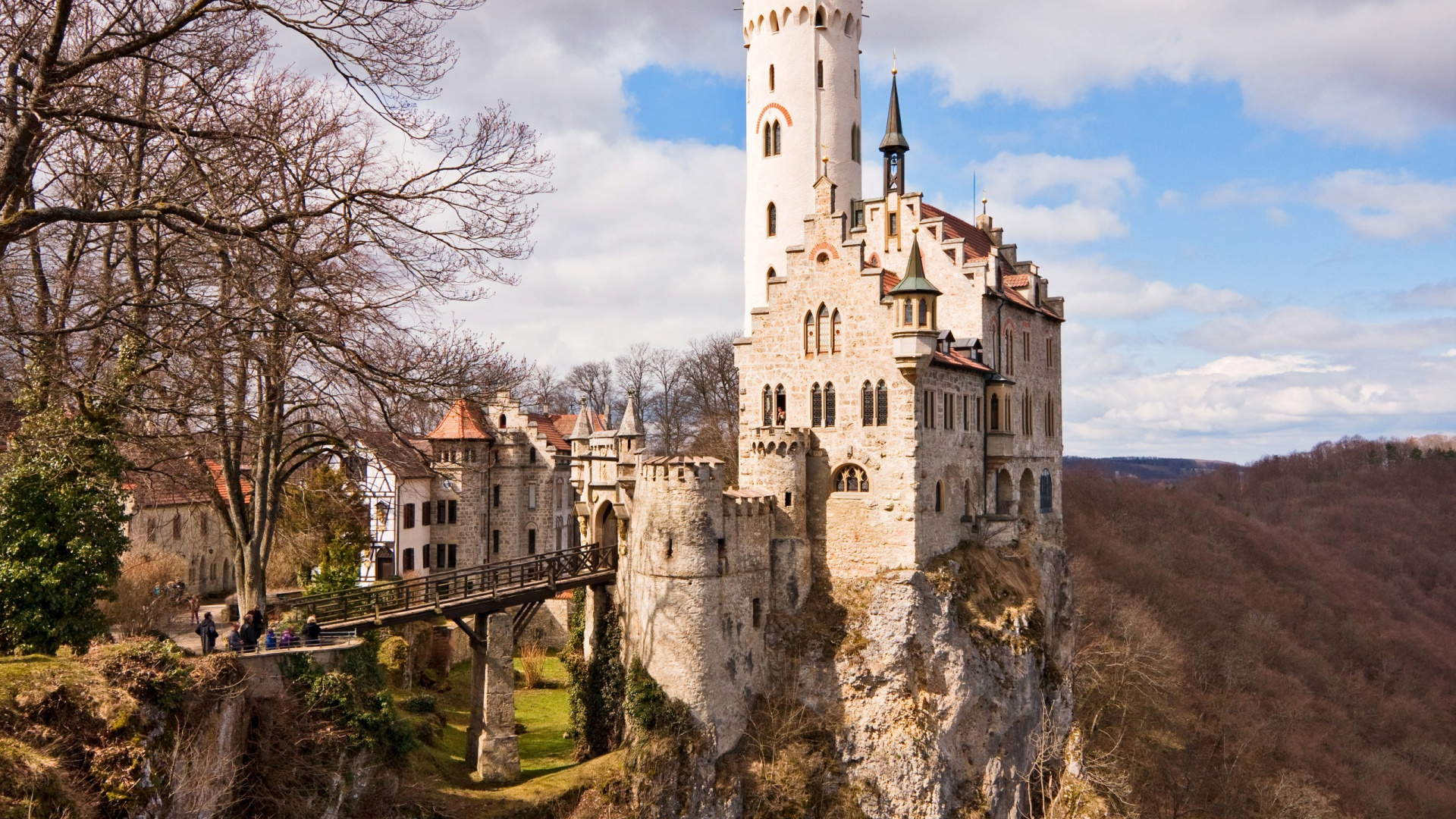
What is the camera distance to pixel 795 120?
1745 inches

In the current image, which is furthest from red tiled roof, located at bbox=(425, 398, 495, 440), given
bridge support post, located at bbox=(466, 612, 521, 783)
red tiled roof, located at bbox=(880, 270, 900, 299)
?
red tiled roof, located at bbox=(880, 270, 900, 299)

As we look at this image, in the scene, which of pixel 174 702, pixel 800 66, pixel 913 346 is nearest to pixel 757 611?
pixel 913 346

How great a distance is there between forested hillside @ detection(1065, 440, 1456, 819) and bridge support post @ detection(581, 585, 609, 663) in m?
19.3

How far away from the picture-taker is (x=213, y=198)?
13.6m

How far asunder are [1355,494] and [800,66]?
380 ft

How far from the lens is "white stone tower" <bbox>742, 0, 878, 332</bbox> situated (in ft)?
145

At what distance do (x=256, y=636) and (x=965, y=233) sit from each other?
104 feet

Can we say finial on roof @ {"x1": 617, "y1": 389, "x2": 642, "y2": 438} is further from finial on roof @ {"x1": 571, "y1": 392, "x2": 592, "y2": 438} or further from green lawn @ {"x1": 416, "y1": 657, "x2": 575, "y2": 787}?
green lawn @ {"x1": 416, "y1": 657, "x2": 575, "y2": 787}

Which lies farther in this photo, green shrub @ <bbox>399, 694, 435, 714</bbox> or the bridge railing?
green shrub @ <bbox>399, 694, 435, 714</bbox>

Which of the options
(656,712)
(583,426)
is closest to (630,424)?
(583,426)

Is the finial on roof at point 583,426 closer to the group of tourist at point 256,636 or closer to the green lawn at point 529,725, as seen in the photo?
the green lawn at point 529,725

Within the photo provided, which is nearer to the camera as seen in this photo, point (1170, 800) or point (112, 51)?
point (112, 51)

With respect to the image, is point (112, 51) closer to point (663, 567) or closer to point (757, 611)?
point (663, 567)

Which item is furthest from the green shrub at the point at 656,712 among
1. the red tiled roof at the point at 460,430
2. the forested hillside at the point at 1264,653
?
the red tiled roof at the point at 460,430
